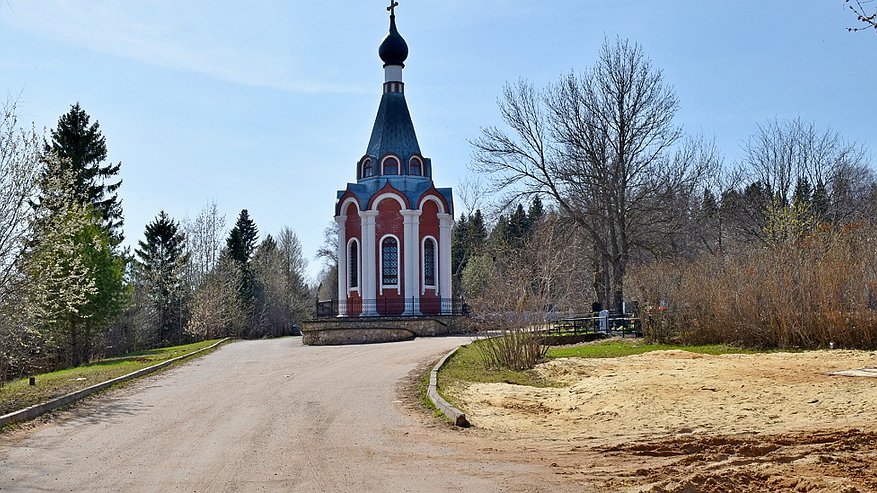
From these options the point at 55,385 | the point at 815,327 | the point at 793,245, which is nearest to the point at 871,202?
the point at 793,245

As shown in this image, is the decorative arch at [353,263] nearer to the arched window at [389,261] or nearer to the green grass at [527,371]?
the arched window at [389,261]

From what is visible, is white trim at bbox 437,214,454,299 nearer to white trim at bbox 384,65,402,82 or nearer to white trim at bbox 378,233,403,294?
white trim at bbox 378,233,403,294

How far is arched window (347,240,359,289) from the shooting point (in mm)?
39438

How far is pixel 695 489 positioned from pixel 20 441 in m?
8.57

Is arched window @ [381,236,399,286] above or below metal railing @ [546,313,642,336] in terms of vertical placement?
above

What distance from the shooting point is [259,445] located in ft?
32.8

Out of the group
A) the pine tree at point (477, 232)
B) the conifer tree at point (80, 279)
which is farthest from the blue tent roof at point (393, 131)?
the pine tree at point (477, 232)

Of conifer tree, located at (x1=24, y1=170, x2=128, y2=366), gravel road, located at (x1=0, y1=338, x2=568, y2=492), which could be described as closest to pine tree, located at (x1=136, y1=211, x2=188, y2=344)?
conifer tree, located at (x1=24, y1=170, x2=128, y2=366)

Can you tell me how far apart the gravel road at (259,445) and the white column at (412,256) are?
20477mm

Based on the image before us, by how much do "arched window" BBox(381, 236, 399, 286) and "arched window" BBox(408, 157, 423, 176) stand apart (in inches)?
143

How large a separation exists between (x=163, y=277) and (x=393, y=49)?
64.9 ft

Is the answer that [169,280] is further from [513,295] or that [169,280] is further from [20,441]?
[20,441]

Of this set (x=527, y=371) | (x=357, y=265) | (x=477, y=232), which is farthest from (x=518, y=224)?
(x=527, y=371)

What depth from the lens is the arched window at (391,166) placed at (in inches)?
1551
